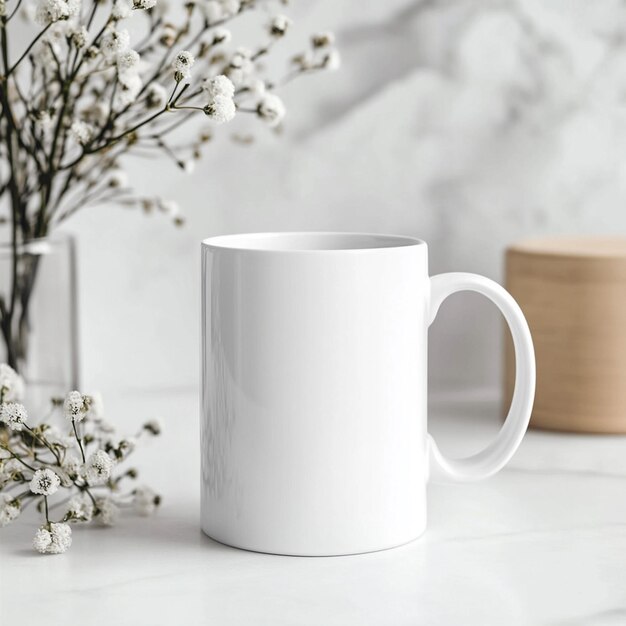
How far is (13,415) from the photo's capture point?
544mm

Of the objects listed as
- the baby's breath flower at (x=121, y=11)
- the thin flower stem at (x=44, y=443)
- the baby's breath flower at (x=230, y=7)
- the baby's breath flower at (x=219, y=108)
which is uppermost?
the baby's breath flower at (x=230, y=7)

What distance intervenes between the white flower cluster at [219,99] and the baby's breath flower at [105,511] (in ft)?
0.79

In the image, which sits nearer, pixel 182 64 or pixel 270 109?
pixel 182 64

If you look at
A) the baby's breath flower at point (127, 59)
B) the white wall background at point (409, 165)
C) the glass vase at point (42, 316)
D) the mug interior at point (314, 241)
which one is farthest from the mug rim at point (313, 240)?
the white wall background at point (409, 165)

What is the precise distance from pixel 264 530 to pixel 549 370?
1.23ft

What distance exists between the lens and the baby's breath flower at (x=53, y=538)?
0.56 meters

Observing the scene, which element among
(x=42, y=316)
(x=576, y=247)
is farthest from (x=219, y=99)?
(x=576, y=247)

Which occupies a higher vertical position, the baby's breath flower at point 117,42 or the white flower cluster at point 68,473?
the baby's breath flower at point 117,42

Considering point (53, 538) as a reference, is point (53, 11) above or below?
above

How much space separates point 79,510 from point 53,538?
0.09 ft

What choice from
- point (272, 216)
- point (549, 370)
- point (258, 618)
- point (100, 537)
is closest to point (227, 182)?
point (272, 216)

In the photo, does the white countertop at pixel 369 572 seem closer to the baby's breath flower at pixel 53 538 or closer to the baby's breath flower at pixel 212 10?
the baby's breath flower at pixel 53 538

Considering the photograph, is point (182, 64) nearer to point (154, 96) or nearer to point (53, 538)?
point (154, 96)

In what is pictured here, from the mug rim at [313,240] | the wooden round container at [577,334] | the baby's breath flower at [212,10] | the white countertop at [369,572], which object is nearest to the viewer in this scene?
the white countertop at [369,572]
